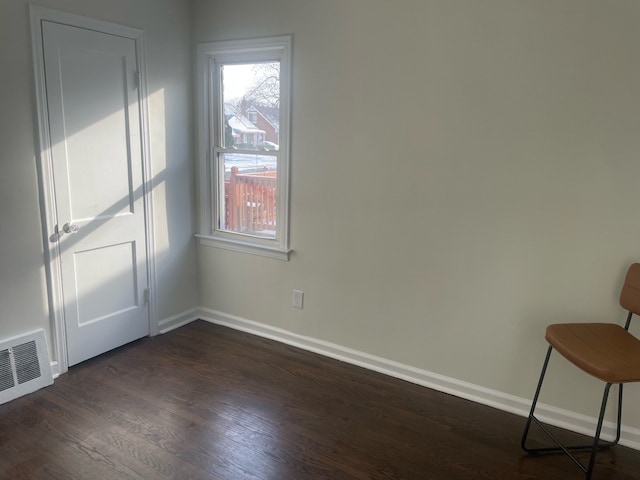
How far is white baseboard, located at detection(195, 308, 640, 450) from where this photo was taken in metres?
2.37

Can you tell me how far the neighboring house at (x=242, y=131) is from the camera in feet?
10.6

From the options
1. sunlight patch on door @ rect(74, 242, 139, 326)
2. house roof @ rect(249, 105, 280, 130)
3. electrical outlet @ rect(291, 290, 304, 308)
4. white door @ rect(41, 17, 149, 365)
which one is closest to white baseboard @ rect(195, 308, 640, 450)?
electrical outlet @ rect(291, 290, 304, 308)

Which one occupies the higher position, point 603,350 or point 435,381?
point 603,350

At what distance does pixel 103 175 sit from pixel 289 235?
1.24 metres

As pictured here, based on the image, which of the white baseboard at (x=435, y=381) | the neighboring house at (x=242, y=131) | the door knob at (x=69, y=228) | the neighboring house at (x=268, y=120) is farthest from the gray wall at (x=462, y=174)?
the door knob at (x=69, y=228)

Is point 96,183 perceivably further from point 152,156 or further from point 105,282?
point 105,282

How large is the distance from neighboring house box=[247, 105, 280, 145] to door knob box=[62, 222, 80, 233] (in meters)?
1.34

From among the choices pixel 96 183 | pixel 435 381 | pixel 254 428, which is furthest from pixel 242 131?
pixel 435 381

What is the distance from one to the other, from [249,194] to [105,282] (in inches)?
44.8

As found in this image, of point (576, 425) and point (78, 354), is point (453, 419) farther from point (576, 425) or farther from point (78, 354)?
point (78, 354)

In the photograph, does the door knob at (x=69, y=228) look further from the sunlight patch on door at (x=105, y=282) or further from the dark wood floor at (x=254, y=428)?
the dark wood floor at (x=254, y=428)

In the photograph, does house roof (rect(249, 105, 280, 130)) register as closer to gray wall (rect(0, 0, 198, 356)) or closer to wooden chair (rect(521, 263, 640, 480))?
gray wall (rect(0, 0, 198, 356))

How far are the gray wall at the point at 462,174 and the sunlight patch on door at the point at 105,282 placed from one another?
1.07 meters

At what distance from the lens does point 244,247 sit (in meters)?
3.39
